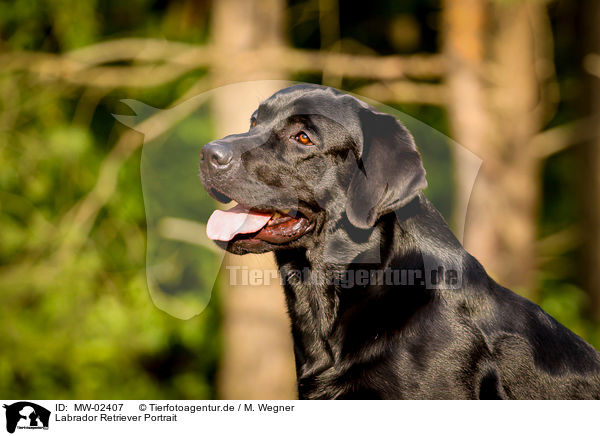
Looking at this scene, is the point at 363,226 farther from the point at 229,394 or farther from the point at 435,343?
the point at 229,394

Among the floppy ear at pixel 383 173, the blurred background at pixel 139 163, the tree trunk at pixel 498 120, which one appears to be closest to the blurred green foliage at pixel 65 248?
the blurred background at pixel 139 163

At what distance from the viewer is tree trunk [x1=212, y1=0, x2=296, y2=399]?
5.89m

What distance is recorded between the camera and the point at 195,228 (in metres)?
5.32

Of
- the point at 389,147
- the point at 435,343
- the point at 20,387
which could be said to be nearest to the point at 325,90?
the point at 389,147

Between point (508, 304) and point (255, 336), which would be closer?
point (508, 304)

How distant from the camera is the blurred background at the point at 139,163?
6086 millimetres

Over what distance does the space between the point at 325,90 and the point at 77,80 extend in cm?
421

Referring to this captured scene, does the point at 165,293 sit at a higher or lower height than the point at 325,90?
lower

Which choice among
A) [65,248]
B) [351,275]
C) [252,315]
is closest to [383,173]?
[351,275]

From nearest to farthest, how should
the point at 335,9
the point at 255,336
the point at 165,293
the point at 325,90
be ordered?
1. the point at 325,90
2. the point at 165,293
3. the point at 255,336
4. the point at 335,9
